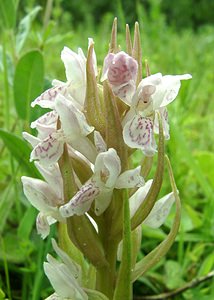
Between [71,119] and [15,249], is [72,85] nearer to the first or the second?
[71,119]

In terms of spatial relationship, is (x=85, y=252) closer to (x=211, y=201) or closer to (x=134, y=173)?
(x=134, y=173)

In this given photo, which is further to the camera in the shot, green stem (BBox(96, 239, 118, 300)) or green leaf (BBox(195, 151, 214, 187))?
green leaf (BBox(195, 151, 214, 187))

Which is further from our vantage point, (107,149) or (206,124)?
(206,124)

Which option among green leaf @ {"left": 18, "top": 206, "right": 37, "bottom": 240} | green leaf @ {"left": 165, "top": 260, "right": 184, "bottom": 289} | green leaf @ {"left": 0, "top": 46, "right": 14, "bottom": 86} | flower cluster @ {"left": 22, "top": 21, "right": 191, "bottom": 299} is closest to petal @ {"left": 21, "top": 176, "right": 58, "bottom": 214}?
flower cluster @ {"left": 22, "top": 21, "right": 191, "bottom": 299}

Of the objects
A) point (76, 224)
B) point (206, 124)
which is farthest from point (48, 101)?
point (206, 124)

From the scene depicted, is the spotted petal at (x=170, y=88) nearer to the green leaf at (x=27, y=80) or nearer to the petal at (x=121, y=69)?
the petal at (x=121, y=69)

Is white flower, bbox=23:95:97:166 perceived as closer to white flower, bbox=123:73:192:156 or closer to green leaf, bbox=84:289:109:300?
white flower, bbox=123:73:192:156
